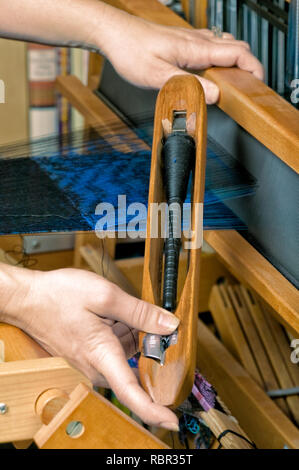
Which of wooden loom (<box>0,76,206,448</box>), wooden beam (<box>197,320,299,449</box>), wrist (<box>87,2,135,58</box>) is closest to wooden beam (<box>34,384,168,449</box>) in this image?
wooden loom (<box>0,76,206,448</box>)

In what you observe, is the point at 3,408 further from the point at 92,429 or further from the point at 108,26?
the point at 108,26

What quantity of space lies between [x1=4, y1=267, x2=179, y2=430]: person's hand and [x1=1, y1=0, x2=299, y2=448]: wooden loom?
0.04 meters

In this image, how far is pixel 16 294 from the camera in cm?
76

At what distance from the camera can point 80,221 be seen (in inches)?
36.7

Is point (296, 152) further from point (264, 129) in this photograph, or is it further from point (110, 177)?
point (110, 177)

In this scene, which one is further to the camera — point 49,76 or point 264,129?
point 49,76

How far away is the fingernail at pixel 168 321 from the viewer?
0.73m

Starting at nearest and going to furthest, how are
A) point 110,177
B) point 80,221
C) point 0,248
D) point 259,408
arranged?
point 80,221 → point 110,177 → point 259,408 → point 0,248

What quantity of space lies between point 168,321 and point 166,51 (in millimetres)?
496

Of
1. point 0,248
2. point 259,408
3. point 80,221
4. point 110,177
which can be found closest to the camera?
point 80,221

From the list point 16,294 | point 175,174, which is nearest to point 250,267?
point 175,174
